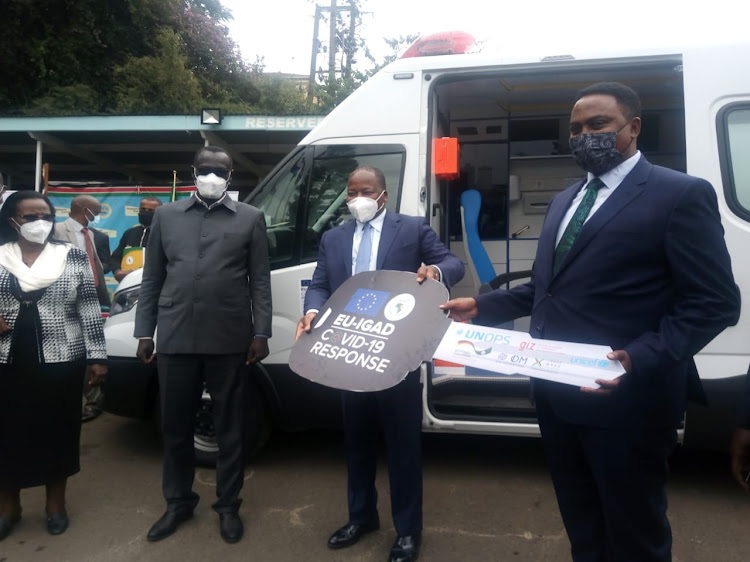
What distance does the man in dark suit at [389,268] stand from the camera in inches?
114

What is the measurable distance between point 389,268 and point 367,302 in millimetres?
426

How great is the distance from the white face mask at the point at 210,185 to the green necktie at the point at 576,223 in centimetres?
188

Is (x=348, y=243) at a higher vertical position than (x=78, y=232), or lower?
lower

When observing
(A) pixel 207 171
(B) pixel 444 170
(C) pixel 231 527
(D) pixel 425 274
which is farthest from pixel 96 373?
(B) pixel 444 170

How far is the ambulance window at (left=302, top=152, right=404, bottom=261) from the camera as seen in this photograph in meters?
3.68

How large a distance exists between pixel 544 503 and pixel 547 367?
81.0 inches

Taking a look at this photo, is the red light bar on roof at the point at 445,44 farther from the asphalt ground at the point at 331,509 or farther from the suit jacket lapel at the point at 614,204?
the asphalt ground at the point at 331,509

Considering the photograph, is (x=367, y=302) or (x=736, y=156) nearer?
(x=367, y=302)

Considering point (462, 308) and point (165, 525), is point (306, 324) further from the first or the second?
point (165, 525)

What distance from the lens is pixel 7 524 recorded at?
325 cm

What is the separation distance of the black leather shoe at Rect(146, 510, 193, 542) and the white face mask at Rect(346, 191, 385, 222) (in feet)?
6.04

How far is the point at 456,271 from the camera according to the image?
2.86m

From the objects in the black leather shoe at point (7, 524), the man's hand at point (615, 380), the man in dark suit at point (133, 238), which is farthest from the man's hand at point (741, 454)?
the man in dark suit at point (133, 238)

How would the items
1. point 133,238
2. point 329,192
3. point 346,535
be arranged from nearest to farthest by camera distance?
1. point 346,535
2. point 329,192
3. point 133,238
